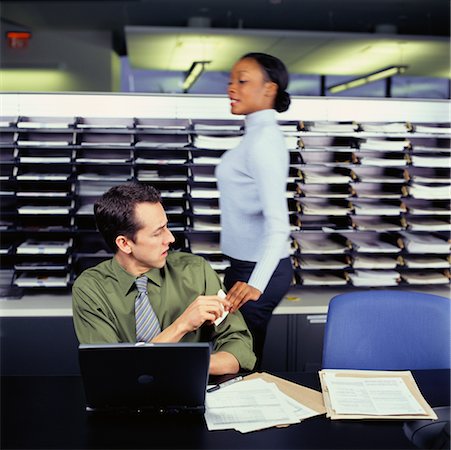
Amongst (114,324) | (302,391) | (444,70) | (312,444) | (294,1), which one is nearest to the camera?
(312,444)

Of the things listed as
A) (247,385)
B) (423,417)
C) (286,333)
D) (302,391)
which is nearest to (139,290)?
(247,385)

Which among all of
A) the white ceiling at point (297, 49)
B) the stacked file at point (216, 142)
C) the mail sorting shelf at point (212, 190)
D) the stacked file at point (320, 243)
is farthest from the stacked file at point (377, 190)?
the white ceiling at point (297, 49)

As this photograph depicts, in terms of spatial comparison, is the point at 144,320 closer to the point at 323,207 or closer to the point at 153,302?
the point at 153,302

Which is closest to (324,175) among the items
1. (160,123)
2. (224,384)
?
(160,123)

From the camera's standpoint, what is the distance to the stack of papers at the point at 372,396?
1.42 m

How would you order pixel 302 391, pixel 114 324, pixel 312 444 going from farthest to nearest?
pixel 114 324 < pixel 302 391 < pixel 312 444

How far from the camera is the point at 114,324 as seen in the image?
1.72 meters

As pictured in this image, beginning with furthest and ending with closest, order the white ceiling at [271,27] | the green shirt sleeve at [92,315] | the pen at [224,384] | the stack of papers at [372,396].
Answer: the white ceiling at [271,27] < the green shirt sleeve at [92,315] < the pen at [224,384] < the stack of papers at [372,396]

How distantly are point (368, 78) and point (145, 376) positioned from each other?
21.9 ft

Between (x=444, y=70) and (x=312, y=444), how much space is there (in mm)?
7304

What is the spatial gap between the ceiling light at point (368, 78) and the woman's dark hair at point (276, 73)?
16.4ft

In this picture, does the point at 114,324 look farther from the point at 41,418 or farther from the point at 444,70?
the point at 444,70

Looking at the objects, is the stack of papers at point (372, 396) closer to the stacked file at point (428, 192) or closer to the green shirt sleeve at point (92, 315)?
the green shirt sleeve at point (92, 315)

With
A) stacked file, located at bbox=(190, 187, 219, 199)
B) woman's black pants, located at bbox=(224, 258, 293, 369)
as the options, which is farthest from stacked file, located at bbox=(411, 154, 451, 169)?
woman's black pants, located at bbox=(224, 258, 293, 369)
